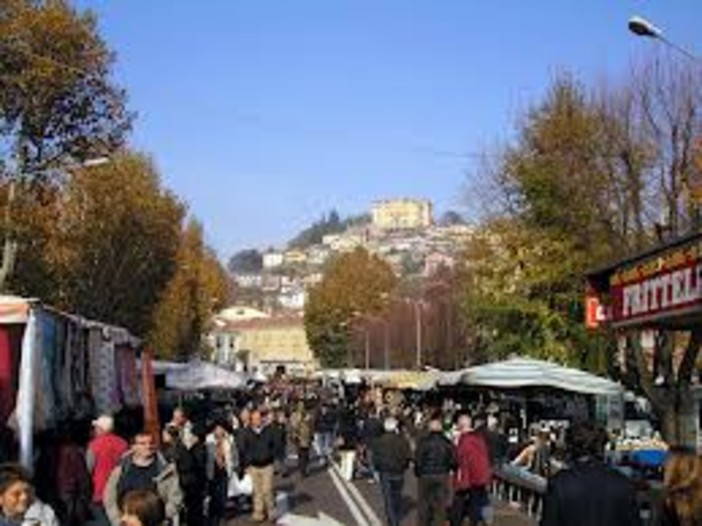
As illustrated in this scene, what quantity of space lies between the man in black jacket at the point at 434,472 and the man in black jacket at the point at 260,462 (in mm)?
3705

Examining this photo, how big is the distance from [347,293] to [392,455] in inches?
4307

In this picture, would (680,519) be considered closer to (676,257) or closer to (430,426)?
(676,257)

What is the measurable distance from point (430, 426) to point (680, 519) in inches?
417

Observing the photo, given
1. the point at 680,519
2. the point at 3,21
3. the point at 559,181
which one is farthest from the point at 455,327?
the point at 680,519

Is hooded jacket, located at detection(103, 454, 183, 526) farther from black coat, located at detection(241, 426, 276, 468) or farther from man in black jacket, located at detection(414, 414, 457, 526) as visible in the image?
black coat, located at detection(241, 426, 276, 468)

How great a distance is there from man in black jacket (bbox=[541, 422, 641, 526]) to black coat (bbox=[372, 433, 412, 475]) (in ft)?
38.7

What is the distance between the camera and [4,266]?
3141 cm

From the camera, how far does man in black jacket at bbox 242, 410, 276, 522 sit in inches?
811

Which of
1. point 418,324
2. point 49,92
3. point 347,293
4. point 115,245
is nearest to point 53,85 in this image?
point 49,92

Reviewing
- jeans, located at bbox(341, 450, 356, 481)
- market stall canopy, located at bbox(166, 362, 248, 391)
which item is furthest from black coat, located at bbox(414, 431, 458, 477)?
market stall canopy, located at bbox(166, 362, 248, 391)

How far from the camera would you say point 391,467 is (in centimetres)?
1936

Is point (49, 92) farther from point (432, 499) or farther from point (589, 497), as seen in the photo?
point (589, 497)

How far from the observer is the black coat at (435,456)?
1722 cm

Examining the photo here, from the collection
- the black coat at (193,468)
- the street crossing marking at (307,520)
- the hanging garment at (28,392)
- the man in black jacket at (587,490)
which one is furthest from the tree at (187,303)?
the man in black jacket at (587,490)
